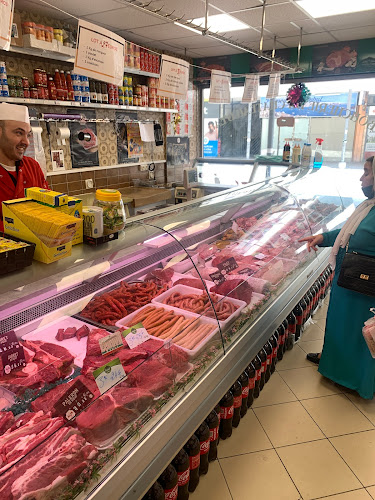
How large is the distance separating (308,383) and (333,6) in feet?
14.0

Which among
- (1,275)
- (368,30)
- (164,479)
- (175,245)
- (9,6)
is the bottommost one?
(164,479)

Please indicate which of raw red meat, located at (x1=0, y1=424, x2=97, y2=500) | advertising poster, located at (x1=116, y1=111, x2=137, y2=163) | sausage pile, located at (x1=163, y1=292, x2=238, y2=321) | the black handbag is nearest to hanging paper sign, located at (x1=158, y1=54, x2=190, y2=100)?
sausage pile, located at (x1=163, y1=292, x2=238, y2=321)

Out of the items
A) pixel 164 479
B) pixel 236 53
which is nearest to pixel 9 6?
pixel 164 479

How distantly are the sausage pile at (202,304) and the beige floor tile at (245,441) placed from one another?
974mm

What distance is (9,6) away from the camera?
6.49 ft

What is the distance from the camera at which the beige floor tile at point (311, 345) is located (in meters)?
3.98

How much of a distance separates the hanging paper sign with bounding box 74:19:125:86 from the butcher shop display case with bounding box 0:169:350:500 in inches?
40.8

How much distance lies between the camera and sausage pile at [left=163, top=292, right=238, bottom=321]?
2.47 metres

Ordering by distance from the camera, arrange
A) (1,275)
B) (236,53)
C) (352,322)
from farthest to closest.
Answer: (236,53), (352,322), (1,275)

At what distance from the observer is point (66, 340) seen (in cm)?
206

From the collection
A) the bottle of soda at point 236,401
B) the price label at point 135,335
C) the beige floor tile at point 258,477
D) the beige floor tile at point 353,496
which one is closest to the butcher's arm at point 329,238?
the bottle of soda at point 236,401

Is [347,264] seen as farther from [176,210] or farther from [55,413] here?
[55,413]

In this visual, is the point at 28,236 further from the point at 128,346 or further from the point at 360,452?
the point at 360,452

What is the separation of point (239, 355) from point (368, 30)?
5525mm
